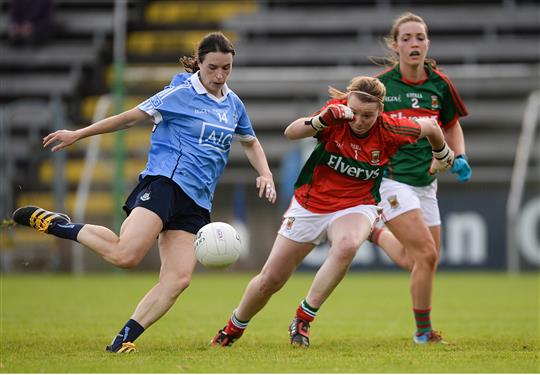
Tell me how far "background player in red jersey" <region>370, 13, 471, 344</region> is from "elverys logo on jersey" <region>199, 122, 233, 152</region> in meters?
1.58

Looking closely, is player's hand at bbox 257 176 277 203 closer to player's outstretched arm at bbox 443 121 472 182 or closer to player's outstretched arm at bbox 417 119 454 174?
player's outstretched arm at bbox 417 119 454 174

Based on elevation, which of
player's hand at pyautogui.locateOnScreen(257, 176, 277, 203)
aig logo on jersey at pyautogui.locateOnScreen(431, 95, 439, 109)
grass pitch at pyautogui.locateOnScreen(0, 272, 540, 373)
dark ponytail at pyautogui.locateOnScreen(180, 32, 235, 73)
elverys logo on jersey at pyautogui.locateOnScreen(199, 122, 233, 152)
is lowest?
grass pitch at pyautogui.locateOnScreen(0, 272, 540, 373)

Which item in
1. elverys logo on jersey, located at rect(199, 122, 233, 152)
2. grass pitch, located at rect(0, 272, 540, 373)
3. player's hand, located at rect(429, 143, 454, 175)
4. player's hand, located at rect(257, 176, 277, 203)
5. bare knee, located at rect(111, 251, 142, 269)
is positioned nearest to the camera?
grass pitch, located at rect(0, 272, 540, 373)

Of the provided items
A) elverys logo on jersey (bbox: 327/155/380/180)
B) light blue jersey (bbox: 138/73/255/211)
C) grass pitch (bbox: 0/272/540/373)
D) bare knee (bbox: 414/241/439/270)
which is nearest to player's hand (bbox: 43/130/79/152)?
light blue jersey (bbox: 138/73/255/211)

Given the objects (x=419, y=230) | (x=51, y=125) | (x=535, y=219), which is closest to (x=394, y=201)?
(x=419, y=230)

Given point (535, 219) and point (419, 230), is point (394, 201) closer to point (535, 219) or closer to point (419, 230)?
point (419, 230)

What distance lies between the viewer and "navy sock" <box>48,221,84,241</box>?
6793mm

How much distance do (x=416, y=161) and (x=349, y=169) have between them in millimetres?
1064

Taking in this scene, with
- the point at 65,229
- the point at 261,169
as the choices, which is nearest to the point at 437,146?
the point at 261,169

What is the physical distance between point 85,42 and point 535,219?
39.8 ft

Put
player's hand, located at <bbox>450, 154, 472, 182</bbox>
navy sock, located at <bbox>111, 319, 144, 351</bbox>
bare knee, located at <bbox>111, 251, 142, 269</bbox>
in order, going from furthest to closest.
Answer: player's hand, located at <bbox>450, 154, 472, 182</bbox>
navy sock, located at <bbox>111, 319, 144, 351</bbox>
bare knee, located at <bbox>111, 251, 142, 269</bbox>

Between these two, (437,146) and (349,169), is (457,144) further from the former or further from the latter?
(349,169)

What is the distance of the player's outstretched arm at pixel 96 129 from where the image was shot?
6.68 m

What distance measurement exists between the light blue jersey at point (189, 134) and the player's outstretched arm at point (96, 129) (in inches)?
3.7
